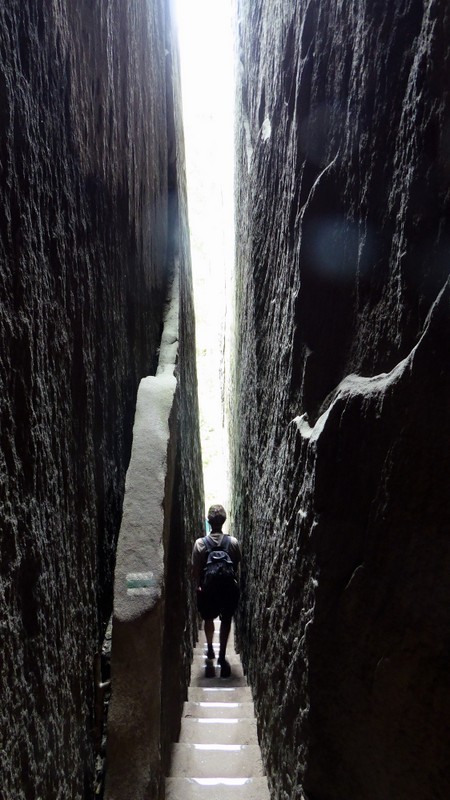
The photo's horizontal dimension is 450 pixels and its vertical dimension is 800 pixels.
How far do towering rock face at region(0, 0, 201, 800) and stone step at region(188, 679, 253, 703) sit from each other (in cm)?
176

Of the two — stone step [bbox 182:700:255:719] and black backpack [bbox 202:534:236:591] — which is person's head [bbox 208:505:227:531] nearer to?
black backpack [bbox 202:534:236:591]

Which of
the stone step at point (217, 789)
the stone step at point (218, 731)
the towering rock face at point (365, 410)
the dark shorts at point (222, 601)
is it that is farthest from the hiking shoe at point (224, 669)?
the towering rock face at point (365, 410)

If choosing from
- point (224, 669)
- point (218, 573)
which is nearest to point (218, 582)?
point (218, 573)

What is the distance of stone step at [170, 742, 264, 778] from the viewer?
288cm

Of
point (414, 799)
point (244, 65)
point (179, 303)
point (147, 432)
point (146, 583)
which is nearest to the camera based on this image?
point (414, 799)

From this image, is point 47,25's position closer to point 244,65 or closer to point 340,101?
point 340,101

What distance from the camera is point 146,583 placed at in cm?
231

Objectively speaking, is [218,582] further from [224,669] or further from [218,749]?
[218,749]

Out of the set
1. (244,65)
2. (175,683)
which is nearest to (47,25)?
(175,683)

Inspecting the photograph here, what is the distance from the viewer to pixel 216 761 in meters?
3.01

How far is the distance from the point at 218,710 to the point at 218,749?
0.58 m

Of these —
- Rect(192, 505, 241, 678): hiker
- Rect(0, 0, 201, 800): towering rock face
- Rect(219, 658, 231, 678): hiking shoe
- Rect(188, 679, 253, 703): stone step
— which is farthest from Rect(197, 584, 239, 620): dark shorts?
Rect(0, 0, 201, 800): towering rock face

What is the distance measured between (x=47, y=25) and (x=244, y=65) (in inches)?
143

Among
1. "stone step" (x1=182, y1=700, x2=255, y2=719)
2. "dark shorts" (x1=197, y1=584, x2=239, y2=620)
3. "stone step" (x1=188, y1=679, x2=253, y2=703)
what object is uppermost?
"dark shorts" (x1=197, y1=584, x2=239, y2=620)
